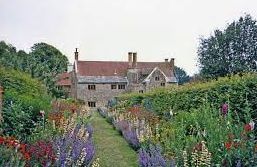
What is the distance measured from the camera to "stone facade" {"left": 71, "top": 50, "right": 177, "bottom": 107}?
60656 mm

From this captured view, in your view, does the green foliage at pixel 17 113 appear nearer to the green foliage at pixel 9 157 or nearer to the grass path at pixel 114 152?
the grass path at pixel 114 152

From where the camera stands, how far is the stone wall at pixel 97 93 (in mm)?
60438

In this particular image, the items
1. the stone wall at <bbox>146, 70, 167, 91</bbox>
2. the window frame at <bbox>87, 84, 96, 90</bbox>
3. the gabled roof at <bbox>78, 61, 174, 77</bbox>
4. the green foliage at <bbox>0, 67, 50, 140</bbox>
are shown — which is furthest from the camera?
the gabled roof at <bbox>78, 61, 174, 77</bbox>

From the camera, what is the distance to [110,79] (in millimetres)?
61656

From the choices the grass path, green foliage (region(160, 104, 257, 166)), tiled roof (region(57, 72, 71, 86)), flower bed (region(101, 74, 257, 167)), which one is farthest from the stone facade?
green foliage (region(160, 104, 257, 166))

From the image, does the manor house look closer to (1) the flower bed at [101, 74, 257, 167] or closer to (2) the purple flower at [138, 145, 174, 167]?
(1) the flower bed at [101, 74, 257, 167]

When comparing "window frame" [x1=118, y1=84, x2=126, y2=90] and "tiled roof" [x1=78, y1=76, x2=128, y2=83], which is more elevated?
"tiled roof" [x1=78, y1=76, x2=128, y2=83]

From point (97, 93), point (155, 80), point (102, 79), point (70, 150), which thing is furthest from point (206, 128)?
point (102, 79)

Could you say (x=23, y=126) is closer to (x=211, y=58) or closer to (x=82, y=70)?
(x=211, y=58)

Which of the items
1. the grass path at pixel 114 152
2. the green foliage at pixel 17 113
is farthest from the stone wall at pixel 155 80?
the green foliage at pixel 17 113

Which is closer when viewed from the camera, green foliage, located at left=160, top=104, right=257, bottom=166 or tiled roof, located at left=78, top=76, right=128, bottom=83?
green foliage, located at left=160, top=104, right=257, bottom=166

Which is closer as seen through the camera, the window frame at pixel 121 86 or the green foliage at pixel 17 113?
the green foliage at pixel 17 113

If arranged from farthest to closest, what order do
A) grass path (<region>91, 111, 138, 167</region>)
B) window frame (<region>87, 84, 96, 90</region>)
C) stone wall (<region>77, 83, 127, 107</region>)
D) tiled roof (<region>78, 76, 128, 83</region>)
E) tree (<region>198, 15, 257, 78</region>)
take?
window frame (<region>87, 84, 96, 90</region>) < tiled roof (<region>78, 76, 128, 83</region>) < stone wall (<region>77, 83, 127, 107</region>) < tree (<region>198, 15, 257, 78</region>) < grass path (<region>91, 111, 138, 167</region>)

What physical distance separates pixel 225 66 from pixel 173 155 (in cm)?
3266
